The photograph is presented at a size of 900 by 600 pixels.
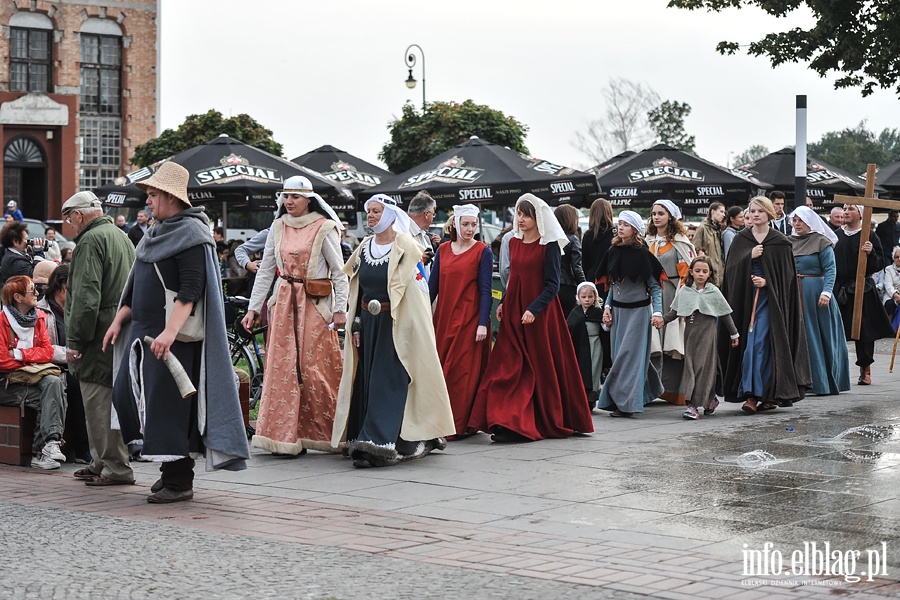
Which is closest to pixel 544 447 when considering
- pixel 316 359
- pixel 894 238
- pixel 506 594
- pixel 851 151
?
pixel 316 359

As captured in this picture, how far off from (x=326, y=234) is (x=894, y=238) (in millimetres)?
12422

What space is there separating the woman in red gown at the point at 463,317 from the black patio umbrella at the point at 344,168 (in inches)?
531

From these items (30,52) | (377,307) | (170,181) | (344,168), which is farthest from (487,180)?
(30,52)

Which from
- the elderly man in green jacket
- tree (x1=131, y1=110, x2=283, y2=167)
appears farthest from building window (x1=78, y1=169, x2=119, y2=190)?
the elderly man in green jacket

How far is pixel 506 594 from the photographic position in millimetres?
5418

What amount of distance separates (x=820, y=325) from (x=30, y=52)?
126ft

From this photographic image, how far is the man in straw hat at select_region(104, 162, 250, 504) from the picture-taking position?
7.77m

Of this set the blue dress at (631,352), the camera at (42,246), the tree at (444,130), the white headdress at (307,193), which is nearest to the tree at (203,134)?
the tree at (444,130)

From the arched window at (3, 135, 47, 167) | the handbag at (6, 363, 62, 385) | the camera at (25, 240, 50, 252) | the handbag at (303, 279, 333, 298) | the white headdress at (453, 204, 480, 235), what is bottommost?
the handbag at (6, 363, 62, 385)

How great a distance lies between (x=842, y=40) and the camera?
13117 mm

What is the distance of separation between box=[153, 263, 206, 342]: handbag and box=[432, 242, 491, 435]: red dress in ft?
10.3

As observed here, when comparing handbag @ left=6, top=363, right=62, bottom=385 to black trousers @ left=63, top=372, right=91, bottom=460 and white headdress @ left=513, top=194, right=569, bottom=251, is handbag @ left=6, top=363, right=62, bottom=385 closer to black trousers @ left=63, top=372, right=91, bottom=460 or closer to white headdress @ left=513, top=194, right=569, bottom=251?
black trousers @ left=63, top=372, right=91, bottom=460

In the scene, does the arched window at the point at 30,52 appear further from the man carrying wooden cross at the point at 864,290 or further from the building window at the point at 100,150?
the man carrying wooden cross at the point at 864,290

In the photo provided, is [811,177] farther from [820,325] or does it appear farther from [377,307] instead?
[377,307]
